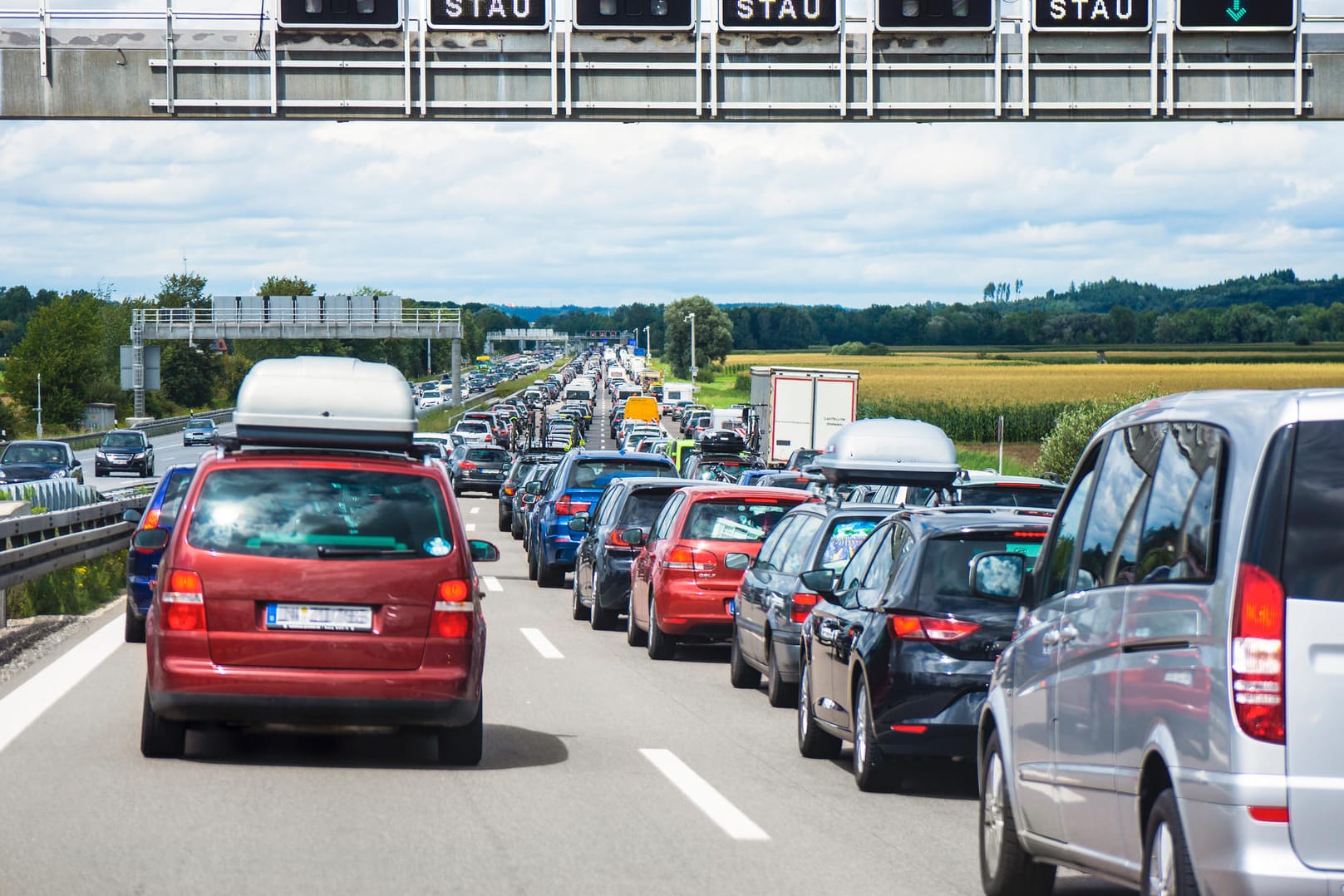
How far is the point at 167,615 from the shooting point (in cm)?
943

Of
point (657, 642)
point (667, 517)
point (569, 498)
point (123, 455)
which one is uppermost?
point (667, 517)

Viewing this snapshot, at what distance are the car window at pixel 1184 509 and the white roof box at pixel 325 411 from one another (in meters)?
5.87

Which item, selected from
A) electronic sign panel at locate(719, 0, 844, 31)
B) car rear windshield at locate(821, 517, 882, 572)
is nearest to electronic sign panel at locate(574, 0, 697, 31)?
electronic sign panel at locate(719, 0, 844, 31)

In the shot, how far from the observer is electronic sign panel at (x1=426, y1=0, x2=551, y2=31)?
23656 millimetres

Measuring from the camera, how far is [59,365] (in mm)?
116625

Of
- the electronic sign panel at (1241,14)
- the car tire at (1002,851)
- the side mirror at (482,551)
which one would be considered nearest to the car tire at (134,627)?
the side mirror at (482,551)

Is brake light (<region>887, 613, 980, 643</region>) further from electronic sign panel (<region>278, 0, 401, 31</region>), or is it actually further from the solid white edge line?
electronic sign panel (<region>278, 0, 401, 31</region>)

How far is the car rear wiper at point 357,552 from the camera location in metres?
9.56

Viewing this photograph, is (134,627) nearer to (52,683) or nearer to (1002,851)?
(52,683)

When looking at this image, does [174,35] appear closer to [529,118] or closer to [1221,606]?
[529,118]

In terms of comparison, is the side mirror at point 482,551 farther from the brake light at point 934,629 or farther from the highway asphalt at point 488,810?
the brake light at point 934,629

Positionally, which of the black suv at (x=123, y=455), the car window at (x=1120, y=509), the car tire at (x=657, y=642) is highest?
the car window at (x=1120, y=509)

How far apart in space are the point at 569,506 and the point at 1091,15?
363 inches

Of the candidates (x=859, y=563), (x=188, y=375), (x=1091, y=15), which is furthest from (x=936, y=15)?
(x=188, y=375)
